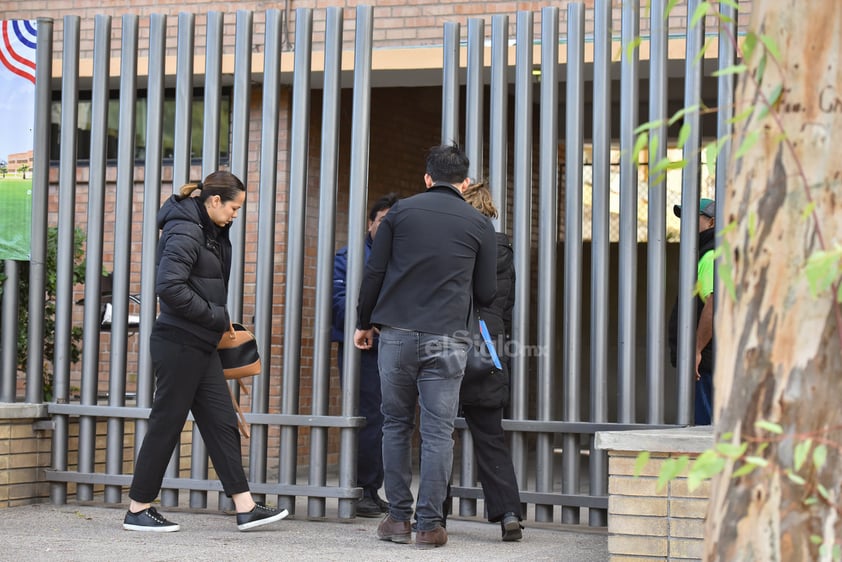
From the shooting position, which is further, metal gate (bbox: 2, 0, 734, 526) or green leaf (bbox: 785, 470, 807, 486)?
metal gate (bbox: 2, 0, 734, 526)

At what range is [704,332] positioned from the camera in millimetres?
6355

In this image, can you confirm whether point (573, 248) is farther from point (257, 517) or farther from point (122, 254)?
point (122, 254)

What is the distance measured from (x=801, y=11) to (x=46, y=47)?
18.2 ft

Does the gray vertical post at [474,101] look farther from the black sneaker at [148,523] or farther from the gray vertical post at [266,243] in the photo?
the black sneaker at [148,523]

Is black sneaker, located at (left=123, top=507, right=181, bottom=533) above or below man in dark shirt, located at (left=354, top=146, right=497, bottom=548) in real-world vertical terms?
below

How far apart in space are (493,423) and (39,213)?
9.69ft

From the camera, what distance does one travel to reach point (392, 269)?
218 inches

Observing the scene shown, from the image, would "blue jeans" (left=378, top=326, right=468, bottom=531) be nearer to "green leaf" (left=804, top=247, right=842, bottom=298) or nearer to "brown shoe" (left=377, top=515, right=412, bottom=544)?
"brown shoe" (left=377, top=515, right=412, bottom=544)

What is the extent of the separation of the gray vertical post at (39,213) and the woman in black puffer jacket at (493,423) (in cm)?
262

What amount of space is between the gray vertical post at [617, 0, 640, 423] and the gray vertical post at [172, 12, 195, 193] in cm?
233

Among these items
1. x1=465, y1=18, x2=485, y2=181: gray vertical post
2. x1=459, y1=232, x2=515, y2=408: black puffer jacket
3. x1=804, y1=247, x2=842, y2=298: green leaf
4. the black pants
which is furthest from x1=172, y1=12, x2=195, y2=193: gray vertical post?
x1=804, y1=247, x2=842, y2=298: green leaf

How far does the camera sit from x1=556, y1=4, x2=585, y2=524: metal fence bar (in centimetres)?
634

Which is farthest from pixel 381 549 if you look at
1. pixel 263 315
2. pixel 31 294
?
pixel 31 294

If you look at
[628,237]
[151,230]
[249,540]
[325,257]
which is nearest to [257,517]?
[249,540]
